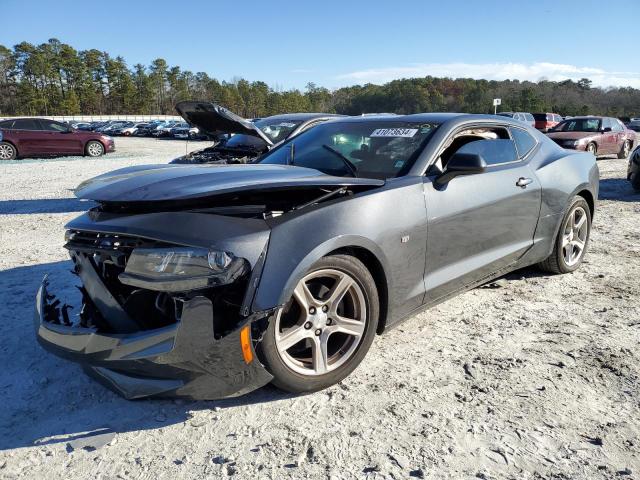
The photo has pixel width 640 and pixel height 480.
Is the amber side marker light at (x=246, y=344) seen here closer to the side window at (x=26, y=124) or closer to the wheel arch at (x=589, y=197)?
the wheel arch at (x=589, y=197)

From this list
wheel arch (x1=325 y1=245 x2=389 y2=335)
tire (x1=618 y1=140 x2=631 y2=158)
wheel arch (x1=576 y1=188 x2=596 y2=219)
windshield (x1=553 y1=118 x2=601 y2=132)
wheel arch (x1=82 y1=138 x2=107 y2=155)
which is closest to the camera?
wheel arch (x1=325 y1=245 x2=389 y2=335)

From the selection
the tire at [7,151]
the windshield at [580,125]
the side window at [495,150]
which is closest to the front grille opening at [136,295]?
the side window at [495,150]

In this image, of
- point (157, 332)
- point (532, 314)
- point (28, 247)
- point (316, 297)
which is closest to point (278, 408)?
point (316, 297)

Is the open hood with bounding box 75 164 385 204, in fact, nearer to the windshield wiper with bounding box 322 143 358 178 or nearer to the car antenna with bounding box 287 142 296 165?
the windshield wiper with bounding box 322 143 358 178

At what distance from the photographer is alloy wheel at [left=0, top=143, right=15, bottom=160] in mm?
18094

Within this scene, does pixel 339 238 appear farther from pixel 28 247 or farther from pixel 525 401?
pixel 28 247

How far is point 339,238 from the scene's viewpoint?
2598 millimetres

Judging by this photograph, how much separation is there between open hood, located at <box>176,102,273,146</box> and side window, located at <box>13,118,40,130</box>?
51.0ft

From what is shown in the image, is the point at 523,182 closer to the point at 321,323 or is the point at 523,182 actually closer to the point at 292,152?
the point at 292,152

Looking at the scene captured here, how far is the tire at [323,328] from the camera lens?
2506mm

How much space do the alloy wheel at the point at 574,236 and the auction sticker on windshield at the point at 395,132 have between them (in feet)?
6.29

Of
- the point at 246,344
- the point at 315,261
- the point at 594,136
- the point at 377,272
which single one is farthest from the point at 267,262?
the point at 594,136

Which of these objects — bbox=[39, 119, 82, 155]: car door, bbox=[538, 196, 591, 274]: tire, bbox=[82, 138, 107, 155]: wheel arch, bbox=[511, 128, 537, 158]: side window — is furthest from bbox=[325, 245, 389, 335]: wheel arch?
bbox=[82, 138, 107, 155]: wheel arch

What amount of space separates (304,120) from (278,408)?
6.77m
